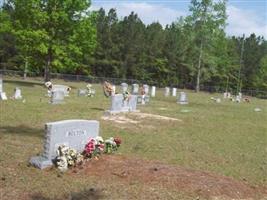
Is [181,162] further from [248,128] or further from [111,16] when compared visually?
[111,16]

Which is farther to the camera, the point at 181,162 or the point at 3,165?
the point at 181,162

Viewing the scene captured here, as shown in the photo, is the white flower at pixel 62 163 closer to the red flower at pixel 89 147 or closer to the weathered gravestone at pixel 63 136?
the weathered gravestone at pixel 63 136

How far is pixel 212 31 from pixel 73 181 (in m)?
54.1

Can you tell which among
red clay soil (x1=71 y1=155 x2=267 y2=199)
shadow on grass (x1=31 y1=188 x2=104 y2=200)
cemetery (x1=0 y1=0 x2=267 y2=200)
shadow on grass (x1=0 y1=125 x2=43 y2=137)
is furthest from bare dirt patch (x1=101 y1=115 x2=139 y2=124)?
shadow on grass (x1=31 y1=188 x2=104 y2=200)

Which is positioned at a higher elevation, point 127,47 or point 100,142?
point 127,47

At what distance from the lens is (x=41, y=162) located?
30.2 ft

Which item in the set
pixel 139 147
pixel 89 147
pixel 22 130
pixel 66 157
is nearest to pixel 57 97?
pixel 22 130

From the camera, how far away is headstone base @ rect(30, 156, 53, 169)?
362 inches

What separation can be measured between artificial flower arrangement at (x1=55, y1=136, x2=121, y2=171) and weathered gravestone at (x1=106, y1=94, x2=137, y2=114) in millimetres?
9204

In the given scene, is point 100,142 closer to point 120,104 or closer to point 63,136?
point 63,136

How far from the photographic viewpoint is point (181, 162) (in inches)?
437

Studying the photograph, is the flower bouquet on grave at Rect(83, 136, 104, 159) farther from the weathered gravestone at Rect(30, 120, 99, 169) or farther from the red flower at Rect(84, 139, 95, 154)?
the weathered gravestone at Rect(30, 120, 99, 169)

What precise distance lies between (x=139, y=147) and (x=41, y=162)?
12.8ft

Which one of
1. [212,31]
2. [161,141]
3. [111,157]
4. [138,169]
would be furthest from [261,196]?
[212,31]
